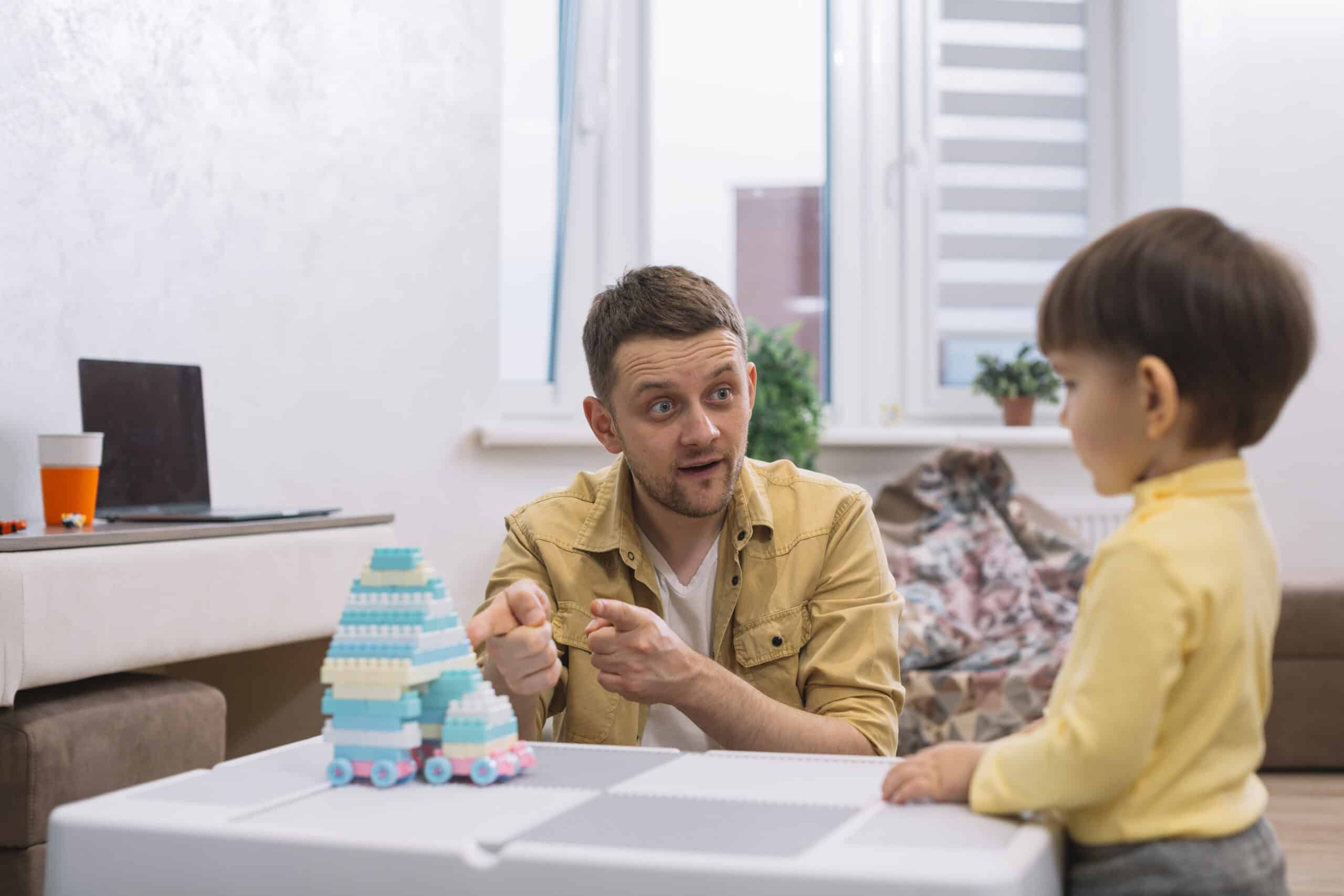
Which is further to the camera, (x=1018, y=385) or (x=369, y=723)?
(x=1018, y=385)

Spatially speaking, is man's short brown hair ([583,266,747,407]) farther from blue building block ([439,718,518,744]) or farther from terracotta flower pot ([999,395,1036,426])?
terracotta flower pot ([999,395,1036,426])

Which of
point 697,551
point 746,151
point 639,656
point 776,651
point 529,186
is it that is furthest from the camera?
point 746,151

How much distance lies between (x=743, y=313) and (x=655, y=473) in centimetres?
278

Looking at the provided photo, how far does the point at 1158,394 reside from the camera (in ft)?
2.86

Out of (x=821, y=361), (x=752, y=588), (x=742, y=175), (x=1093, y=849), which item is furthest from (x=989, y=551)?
(x=1093, y=849)

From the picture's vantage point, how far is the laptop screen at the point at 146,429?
2.29 meters

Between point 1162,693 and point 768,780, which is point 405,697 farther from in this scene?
point 1162,693

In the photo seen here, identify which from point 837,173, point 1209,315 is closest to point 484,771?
point 1209,315

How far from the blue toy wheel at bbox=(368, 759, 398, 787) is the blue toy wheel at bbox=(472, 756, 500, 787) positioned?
6 centimetres

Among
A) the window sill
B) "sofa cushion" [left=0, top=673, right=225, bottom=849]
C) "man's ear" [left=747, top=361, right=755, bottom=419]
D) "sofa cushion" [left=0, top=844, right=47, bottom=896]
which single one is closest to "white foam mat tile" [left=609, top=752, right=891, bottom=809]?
"man's ear" [left=747, top=361, right=755, bottom=419]

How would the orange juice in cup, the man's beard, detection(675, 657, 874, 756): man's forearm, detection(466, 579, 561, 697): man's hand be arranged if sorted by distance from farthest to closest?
the orange juice in cup < the man's beard < detection(675, 657, 874, 756): man's forearm < detection(466, 579, 561, 697): man's hand

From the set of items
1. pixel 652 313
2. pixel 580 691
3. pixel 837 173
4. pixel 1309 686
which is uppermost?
pixel 837 173

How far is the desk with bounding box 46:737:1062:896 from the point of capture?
0.75m

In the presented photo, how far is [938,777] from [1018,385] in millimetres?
3536
